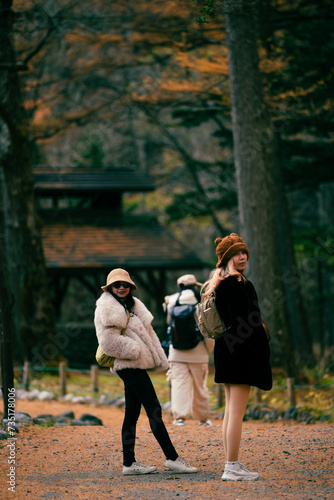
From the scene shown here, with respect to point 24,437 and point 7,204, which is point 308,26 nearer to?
point 7,204

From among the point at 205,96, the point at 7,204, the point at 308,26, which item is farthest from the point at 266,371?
the point at 205,96

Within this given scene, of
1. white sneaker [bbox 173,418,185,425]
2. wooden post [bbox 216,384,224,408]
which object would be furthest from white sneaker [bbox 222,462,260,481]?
wooden post [bbox 216,384,224,408]

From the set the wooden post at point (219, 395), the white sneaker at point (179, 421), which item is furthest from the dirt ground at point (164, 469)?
the wooden post at point (219, 395)

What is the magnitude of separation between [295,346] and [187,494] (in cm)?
1423

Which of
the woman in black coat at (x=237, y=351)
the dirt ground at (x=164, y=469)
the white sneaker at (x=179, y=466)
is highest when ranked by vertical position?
the woman in black coat at (x=237, y=351)

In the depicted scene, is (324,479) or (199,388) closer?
(324,479)

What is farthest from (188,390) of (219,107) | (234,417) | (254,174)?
(219,107)

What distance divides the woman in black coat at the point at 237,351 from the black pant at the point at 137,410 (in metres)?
0.62

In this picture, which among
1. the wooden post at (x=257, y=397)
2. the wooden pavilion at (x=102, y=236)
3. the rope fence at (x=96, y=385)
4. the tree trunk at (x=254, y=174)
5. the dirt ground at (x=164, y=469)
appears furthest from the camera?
the wooden pavilion at (x=102, y=236)

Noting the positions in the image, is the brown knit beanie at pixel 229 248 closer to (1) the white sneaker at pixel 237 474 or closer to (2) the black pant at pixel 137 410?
(2) the black pant at pixel 137 410

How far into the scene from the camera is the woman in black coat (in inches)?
212

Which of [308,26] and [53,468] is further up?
[308,26]

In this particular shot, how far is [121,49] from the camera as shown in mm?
22875

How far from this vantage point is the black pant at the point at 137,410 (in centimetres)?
582
